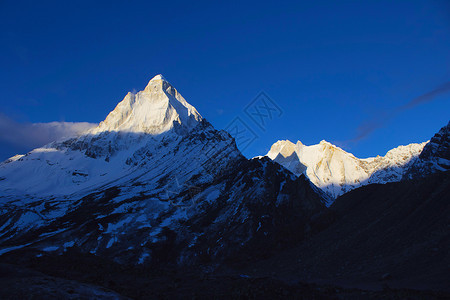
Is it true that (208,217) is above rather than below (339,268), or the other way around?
above

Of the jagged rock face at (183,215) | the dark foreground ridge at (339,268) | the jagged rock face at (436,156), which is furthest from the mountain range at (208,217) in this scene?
the jagged rock face at (436,156)

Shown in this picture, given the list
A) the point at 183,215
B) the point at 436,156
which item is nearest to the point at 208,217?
the point at 183,215

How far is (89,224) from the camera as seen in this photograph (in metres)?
91.6

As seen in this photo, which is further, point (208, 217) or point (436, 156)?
point (436, 156)

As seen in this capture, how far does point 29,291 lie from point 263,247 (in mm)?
53703

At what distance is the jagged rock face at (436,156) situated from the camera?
136250mm

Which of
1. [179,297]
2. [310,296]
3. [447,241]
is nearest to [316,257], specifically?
[447,241]

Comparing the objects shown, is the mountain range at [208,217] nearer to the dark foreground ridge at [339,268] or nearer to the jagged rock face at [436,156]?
the dark foreground ridge at [339,268]

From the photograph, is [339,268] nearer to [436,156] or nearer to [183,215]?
[183,215]

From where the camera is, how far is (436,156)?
142m

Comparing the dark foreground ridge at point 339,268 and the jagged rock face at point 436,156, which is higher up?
the jagged rock face at point 436,156

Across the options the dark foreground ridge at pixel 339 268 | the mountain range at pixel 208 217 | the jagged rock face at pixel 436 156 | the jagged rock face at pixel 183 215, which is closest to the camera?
the dark foreground ridge at pixel 339 268

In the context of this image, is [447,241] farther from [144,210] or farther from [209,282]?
[144,210]

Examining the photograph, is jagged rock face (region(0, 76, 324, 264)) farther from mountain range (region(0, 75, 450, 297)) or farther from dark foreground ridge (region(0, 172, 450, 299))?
dark foreground ridge (region(0, 172, 450, 299))
